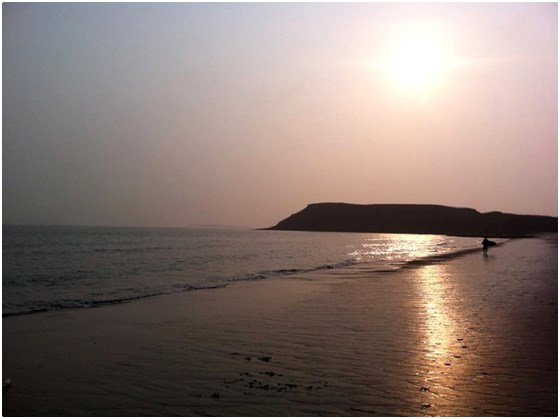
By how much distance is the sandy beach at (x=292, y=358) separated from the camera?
7.77m

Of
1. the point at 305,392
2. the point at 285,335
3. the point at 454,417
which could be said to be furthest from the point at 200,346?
the point at 454,417

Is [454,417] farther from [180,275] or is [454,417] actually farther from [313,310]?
[180,275]

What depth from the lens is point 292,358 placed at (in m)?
10.3

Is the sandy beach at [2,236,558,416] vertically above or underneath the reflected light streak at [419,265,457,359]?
underneath

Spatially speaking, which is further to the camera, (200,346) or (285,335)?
(285,335)

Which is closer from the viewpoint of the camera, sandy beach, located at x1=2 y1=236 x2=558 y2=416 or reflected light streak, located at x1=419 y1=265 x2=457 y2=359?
sandy beach, located at x1=2 y1=236 x2=558 y2=416

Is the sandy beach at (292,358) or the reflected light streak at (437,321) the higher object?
the reflected light streak at (437,321)

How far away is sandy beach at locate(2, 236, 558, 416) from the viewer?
777 cm

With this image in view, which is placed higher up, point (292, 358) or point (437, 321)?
point (437, 321)

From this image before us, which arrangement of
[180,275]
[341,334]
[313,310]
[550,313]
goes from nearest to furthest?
[341,334], [550,313], [313,310], [180,275]

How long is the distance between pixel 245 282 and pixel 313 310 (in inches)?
434

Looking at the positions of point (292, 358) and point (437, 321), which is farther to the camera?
point (437, 321)

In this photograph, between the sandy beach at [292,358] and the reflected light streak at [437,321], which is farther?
the reflected light streak at [437,321]

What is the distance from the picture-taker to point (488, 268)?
31234mm
